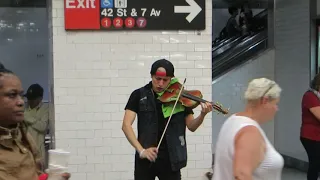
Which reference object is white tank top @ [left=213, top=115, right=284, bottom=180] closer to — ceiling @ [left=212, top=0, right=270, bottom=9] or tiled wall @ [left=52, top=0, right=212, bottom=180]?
tiled wall @ [left=52, top=0, right=212, bottom=180]

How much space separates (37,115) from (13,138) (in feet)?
12.2

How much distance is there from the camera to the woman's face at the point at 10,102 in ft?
7.02

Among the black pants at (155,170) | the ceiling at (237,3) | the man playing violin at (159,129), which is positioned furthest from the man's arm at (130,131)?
the ceiling at (237,3)

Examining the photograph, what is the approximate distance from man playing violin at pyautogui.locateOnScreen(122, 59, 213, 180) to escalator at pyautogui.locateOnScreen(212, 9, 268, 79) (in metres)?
4.62

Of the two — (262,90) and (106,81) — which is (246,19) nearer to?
(106,81)

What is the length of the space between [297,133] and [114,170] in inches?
138

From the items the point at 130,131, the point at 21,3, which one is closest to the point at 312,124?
the point at 130,131

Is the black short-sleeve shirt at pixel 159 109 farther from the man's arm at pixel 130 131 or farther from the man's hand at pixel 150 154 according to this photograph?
the man's hand at pixel 150 154

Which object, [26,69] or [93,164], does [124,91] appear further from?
[26,69]

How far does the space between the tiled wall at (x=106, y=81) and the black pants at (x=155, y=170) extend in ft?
6.39

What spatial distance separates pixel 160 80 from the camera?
4.05 m

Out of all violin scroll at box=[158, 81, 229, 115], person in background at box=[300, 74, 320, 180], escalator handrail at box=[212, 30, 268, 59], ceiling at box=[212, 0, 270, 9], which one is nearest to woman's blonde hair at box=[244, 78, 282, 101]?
violin scroll at box=[158, 81, 229, 115]

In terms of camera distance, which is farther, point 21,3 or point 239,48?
point 239,48

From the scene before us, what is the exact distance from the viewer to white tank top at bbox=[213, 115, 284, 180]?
2.64 meters
